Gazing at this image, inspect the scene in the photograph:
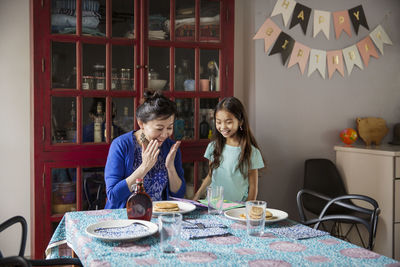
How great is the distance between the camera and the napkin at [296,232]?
1.52 meters

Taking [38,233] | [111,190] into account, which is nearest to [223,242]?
[111,190]

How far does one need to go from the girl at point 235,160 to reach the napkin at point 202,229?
911 mm

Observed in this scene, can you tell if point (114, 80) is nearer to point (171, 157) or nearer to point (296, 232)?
point (171, 157)

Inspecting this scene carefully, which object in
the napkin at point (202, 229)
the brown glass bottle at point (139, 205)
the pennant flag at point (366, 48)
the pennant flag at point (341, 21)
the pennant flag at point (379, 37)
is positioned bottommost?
the napkin at point (202, 229)

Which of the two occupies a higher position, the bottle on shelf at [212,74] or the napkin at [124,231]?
the bottle on shelf at [212,74]

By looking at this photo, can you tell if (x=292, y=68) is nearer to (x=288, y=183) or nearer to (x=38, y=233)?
(x=288, y=183)

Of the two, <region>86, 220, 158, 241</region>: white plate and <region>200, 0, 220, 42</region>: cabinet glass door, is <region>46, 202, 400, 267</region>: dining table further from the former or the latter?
<region>200, 0, 220, 42</region>: cabinet glass door

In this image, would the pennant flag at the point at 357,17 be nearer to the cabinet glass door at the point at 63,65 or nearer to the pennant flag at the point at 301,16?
the pennant flag at the point at 301,16

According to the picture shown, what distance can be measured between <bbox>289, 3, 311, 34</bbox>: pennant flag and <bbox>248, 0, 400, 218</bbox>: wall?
0.13ft

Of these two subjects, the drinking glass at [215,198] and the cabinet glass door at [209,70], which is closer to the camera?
the drinking glass at [215,198]

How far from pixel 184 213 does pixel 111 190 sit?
0.50m

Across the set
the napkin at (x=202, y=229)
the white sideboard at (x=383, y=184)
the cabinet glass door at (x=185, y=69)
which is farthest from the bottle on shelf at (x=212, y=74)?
the napkin at (x=202, y=229)

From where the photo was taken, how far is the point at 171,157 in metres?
2.29

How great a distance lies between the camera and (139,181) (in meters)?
1.65
